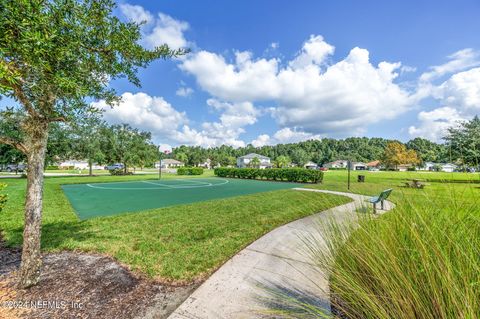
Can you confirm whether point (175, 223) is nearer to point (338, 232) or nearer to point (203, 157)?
point (338, 232)

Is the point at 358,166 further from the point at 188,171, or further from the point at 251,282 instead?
the point at 251,282

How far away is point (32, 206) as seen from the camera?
9.32ft

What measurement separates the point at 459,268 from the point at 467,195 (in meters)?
1.25

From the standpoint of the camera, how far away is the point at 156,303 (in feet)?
8.65

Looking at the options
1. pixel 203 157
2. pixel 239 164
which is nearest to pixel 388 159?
pixel 239 164

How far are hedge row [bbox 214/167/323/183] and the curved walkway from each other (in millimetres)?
18111

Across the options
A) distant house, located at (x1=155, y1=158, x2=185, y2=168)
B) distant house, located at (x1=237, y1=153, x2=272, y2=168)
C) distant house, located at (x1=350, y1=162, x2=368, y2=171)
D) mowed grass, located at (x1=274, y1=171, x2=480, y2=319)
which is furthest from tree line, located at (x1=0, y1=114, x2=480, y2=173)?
distant house, located at (x1=155, y1=158, x2=185, y2=168)

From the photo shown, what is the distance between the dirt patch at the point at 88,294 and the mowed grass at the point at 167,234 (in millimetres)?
330

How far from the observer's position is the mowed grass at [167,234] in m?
3.57

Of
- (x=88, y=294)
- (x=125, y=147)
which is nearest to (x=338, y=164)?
(x=125, y=147)

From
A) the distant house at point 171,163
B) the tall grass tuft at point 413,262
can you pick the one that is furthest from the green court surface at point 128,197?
the distant house at point 171,163

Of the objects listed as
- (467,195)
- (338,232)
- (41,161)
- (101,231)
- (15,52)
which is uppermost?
(15,52)

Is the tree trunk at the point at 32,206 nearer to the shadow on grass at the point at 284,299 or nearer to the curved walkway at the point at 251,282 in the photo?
the curved walkway at the point at 251,282

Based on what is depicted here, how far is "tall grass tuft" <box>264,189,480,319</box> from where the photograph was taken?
140 centimetres
